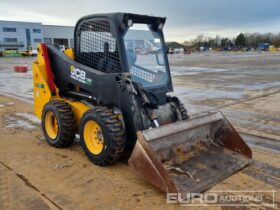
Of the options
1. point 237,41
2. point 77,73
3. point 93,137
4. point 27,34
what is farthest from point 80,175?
point 237,41

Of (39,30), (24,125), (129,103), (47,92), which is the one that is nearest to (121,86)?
(129,103)

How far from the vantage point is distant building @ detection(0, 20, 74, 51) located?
81875 millimetres

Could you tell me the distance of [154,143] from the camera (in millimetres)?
3809

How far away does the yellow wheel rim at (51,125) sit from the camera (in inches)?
212

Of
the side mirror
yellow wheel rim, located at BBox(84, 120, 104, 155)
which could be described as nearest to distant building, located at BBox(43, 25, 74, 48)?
the side mirror

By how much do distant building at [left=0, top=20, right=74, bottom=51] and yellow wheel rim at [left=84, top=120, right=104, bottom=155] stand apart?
261 feet

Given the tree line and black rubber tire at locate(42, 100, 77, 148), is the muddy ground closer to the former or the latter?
black rubber tire at locate(42, 100, 77, 148)

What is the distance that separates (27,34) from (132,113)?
301 ft

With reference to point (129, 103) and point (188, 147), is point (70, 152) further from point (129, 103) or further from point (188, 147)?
point (188, 147)

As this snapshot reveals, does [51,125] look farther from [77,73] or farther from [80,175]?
[80,175]

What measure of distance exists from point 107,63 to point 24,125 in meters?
3.29

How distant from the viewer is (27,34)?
288ft

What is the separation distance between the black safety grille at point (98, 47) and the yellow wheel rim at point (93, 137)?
2.85 ft

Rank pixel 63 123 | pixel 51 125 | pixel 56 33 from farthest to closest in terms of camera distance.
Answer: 1. pixel 56 33
2. pixel 51 125
3. pixel 63 123
